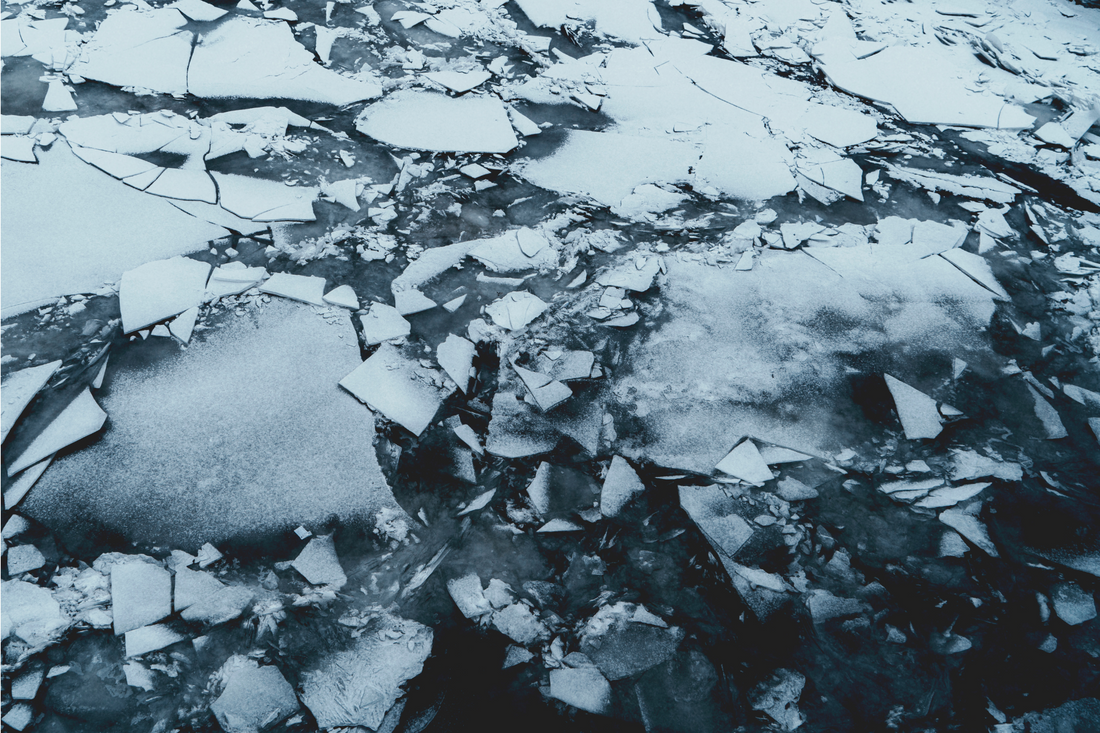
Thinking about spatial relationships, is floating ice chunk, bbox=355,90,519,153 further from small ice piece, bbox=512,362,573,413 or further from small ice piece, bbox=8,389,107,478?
small ice piece, bbox=8,389,107,478

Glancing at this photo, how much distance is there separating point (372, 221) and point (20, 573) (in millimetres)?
1357

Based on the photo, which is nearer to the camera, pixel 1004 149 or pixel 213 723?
pixel 213 723

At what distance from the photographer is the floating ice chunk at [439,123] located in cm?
236

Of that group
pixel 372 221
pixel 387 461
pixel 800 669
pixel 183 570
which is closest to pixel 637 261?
pixel 372 221

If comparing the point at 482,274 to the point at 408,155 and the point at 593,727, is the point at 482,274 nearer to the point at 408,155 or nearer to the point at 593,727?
the point at 408,155

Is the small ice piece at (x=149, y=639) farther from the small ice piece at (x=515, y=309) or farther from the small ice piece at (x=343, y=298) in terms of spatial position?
the small ice piece at (x=515, y=309)

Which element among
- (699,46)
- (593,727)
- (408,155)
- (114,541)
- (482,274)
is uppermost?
(699,46)

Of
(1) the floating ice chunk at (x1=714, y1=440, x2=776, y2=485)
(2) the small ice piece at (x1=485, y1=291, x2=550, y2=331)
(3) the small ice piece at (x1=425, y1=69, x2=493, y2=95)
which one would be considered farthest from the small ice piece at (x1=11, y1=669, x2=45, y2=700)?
(3) the small ice piece at (x1=425, y1=69, x2=493, y2=95)

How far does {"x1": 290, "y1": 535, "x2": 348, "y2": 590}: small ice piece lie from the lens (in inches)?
53.0

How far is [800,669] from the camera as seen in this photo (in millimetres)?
1260

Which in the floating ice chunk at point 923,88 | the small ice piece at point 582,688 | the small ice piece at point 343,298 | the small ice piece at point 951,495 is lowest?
the small ice piece at point 582,688

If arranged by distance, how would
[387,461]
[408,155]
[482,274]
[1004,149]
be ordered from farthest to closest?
[1004,149] → [408,155] → [482,274] → [387,461]

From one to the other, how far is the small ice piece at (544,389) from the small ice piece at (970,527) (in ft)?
3.35

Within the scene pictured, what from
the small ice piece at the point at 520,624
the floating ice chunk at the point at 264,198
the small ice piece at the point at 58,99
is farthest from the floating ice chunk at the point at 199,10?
the small ice piece at the point at 520,624
